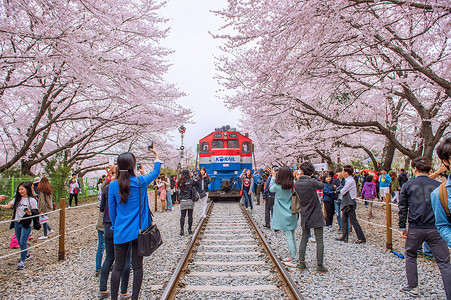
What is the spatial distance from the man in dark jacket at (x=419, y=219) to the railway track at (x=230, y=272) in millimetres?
1518

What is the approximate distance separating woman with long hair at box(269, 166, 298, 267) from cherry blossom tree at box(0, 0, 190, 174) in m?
4.68

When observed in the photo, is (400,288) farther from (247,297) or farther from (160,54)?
(160,54)

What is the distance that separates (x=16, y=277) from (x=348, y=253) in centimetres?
584

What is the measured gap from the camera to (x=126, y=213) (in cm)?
316

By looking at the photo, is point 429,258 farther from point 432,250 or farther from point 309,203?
point 309,203

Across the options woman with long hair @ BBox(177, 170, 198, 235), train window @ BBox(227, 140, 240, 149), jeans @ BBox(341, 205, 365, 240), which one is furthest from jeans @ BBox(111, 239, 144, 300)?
train window @ BBox(227, 140, 240, 149)

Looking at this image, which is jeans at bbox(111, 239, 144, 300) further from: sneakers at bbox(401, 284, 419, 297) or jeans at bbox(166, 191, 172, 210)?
jeans at bbox(166, 191, 172, 210)

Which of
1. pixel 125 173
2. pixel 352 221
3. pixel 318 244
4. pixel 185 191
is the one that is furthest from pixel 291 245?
pixel 185 191

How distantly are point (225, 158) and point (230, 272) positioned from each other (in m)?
10.9

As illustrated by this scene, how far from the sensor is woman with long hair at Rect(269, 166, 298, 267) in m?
4.96

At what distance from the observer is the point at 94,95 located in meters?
12.2

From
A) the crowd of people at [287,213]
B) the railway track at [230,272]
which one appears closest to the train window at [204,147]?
the railway track at [230,272]

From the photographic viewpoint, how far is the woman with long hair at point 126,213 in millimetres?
3115

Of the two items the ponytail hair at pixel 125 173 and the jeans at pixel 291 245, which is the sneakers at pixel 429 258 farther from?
the ponytail hair at pixel 125 173
